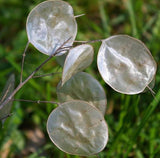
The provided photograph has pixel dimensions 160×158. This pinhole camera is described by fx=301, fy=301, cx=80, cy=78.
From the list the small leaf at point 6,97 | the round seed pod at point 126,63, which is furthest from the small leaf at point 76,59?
the small leaf at point 6,97

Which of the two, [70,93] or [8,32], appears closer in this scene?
[70,93]

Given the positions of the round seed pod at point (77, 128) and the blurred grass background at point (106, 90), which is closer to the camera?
the round seed pod at point (77, 128)

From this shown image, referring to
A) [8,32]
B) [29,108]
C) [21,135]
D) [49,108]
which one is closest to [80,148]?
[49,108]

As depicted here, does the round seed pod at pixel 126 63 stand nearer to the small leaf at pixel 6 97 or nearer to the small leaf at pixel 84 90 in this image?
the small leaf at pixel 84 90

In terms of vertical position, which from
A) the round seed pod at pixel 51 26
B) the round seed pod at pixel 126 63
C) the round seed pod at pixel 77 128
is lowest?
the round seed pod at pixel 77 128

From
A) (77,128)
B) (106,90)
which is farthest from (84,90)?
(106,90)

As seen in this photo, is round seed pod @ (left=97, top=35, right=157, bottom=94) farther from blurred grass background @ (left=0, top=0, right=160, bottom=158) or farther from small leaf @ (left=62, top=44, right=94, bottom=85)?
blurred grass background @ (left=0, top=0, right=160, bottom=158)

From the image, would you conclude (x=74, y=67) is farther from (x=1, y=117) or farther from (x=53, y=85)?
(x=53, y=85)
